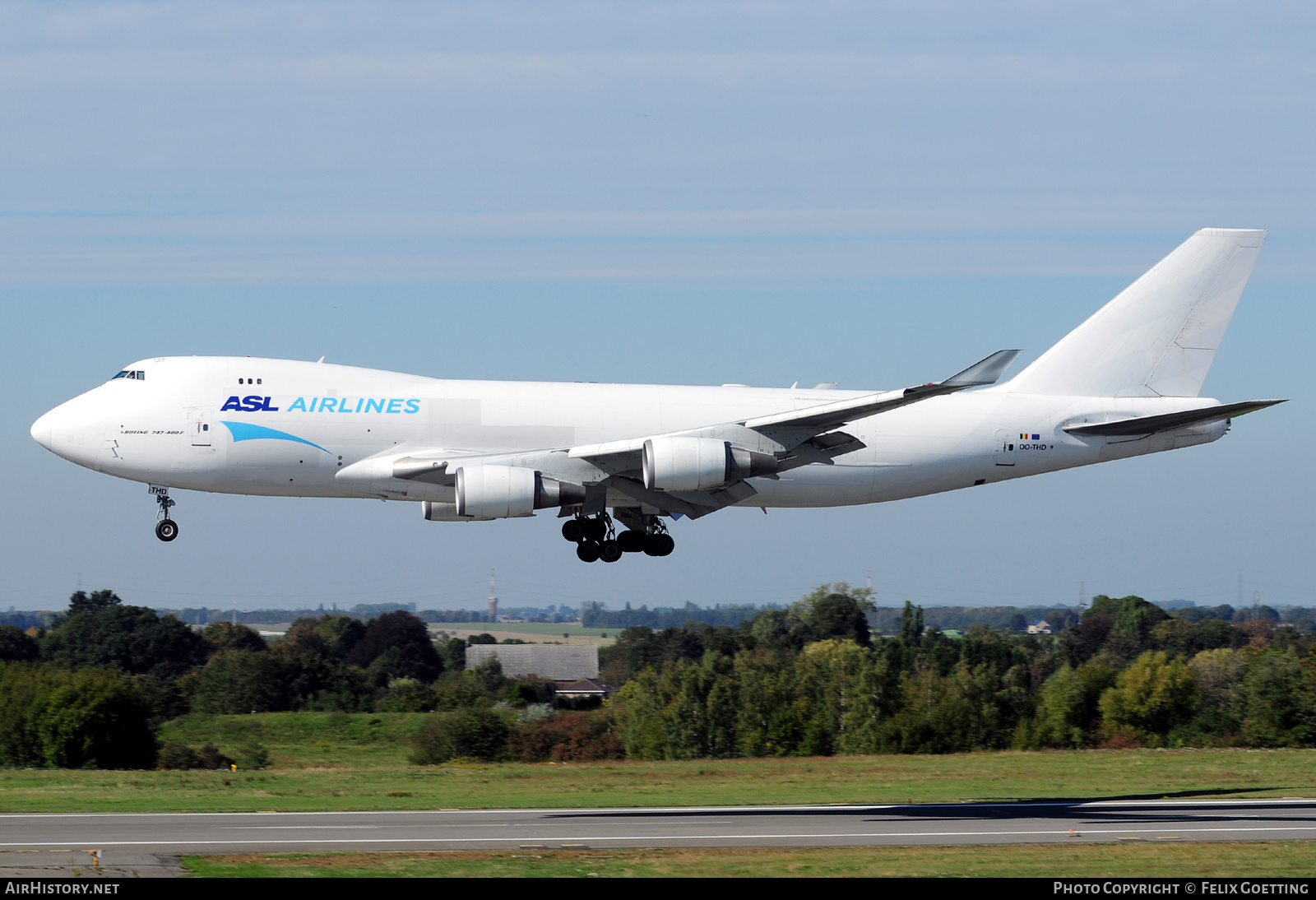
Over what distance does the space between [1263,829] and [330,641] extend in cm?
16373

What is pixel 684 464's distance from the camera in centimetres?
3741

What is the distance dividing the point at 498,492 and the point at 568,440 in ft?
10.1

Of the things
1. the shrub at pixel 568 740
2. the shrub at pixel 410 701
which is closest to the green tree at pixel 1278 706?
the shrub at pixel 568 740

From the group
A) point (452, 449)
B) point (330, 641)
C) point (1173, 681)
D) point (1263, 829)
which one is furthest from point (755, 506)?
point (330, 641)

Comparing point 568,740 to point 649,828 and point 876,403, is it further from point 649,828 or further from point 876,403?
point 876,403

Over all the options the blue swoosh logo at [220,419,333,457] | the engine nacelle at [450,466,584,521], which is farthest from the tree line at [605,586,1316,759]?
the blue swoosh logo at [220,419,333,457]

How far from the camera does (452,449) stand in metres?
38.8

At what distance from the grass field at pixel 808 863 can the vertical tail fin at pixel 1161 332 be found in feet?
57.7

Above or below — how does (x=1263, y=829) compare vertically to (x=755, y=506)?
below

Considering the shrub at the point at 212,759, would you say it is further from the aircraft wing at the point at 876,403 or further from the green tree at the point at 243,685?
the aircraft wing at the point at 876,403

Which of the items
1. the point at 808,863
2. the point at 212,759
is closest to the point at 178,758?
the point at 212,759

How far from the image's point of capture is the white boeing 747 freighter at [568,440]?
124 ft
